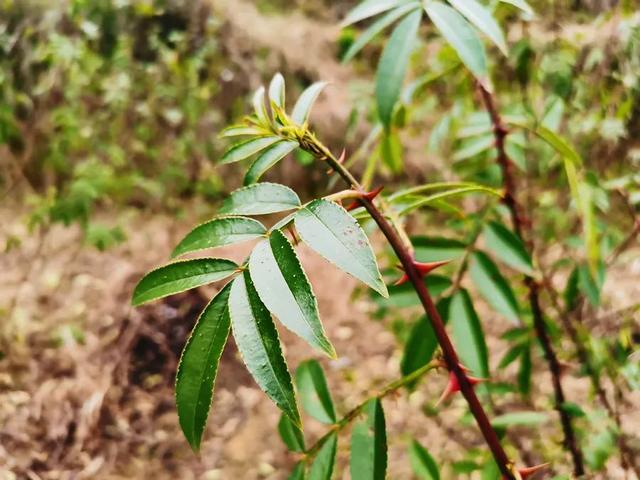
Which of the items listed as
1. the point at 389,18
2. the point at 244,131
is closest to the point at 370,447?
the point at 244,131

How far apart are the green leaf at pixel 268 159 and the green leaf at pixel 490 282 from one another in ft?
1.42

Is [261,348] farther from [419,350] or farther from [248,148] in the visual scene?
[419,350]

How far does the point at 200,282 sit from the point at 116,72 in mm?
2449

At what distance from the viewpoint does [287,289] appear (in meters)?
0.42

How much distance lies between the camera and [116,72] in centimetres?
259

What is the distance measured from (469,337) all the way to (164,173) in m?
2.02

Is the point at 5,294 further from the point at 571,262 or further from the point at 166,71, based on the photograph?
the point at 571,262

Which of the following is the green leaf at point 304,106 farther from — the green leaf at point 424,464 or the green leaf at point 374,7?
the green leaf at point 424,464

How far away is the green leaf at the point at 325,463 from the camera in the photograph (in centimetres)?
65

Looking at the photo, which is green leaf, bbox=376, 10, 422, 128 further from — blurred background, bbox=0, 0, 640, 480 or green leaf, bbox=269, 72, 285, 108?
blurred background, bbox=0, 0, 640, 480

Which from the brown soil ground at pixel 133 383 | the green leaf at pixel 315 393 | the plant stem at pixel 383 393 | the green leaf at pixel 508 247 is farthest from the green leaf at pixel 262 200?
the brown soil ground at pixel 133 383

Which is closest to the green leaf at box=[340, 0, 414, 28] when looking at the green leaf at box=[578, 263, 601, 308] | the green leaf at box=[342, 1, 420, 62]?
the green leaf at box=[342, 1, 420, 62]

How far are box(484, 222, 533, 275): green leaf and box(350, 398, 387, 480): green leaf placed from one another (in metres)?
0.35

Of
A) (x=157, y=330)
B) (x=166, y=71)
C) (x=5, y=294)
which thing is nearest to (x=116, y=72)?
(x=166, y=71)
